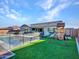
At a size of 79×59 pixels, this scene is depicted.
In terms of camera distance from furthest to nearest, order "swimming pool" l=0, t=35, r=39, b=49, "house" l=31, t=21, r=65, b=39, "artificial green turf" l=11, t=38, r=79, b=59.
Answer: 1. "house" l=31, t=21, r=65, b=39
2. "swimming pool" l=0, t=35, r=39, b=49
3. "artificial green turf" l=11, t=38, r=79, b=59

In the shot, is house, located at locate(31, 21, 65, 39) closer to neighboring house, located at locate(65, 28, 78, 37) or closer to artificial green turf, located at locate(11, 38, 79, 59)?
neighboring house, located at locate(65, 28, 78, 37)

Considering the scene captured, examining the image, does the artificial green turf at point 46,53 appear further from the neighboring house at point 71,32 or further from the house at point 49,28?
the neighboring house at point 71,32

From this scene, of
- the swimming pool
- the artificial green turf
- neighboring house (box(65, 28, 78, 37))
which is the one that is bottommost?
the artificial green turf

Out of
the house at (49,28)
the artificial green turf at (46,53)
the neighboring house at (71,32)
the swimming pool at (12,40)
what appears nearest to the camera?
the artificial green turf at (46,53)

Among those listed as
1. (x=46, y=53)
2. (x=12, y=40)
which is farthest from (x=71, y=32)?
(x=46, y=53)

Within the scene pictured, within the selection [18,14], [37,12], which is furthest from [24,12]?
[37,12]

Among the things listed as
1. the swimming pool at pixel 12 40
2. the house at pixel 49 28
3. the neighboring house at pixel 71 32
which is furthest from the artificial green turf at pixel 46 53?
the neighboring house at pixel 71 32

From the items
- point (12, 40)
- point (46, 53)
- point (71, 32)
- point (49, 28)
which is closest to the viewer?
point (46, 53)

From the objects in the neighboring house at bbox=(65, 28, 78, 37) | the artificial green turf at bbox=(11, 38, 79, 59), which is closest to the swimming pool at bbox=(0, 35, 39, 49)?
the artificial green turf at bbox=(11, 38, 79, 59)

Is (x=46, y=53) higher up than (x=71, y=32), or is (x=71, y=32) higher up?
(x=71, y=32)

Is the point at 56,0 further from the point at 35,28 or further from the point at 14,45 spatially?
the point at 35,28

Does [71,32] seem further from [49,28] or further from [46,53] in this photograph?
[46,53]

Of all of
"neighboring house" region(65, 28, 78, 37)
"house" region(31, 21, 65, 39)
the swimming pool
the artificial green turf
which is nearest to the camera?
the artificial green turf

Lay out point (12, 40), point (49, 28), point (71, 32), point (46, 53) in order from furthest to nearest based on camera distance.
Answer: point (49, 28) < point (71, 32) < point (12, 40) < point (46, 53)
